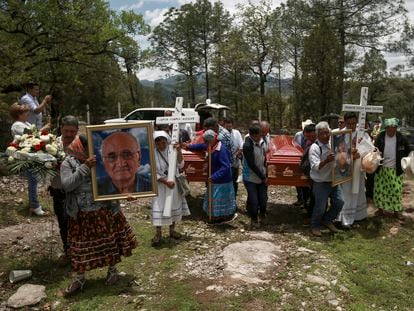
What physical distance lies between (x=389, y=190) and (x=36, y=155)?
536 centimetres

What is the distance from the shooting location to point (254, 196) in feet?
20.9

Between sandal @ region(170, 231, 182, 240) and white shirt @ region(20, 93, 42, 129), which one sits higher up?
white shirt @ region(20, 93, 42, 129)

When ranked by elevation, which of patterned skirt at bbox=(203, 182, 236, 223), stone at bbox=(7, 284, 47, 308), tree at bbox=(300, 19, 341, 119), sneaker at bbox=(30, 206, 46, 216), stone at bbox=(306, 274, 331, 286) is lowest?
stone at bbox=(306, 274, 331, 286)

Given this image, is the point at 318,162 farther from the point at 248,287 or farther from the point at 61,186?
the point at 61,186

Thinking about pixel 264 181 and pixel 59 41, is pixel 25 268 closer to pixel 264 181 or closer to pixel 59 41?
pixel 264 181

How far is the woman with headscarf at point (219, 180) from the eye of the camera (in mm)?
6312

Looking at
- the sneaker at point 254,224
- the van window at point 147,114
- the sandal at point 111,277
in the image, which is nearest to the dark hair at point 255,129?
the sneaker at point 254,224

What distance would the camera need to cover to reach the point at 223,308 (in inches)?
152

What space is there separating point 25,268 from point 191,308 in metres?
2.28

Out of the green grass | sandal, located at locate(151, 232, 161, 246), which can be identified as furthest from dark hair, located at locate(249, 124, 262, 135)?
sandal, located at locate(151, 232, 161, 246)

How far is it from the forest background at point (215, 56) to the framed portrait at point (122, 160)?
526cm

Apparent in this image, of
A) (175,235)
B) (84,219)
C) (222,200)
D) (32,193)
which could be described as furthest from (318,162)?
(32,193)

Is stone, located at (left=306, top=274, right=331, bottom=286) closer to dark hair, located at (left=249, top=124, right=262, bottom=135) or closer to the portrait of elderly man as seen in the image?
the portrait of elderly man

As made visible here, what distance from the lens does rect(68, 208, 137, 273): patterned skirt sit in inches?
159
